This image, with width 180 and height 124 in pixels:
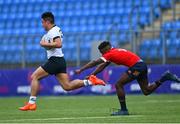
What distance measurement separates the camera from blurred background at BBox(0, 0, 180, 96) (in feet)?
90.9

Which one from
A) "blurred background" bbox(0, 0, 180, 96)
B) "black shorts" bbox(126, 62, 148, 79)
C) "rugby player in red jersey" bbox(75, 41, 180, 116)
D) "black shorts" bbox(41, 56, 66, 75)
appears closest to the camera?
"rugby player in red jersey" bbox(75, 41, 180, 116)

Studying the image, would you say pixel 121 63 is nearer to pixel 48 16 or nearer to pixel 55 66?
pixel 55 66

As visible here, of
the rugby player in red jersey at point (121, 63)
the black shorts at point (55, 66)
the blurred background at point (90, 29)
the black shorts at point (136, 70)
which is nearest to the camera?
the rugby player in red jersey at point (121, 63)

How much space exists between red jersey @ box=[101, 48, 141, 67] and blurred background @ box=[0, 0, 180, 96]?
10.7 meters

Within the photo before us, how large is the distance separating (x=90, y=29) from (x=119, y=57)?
17579 mm

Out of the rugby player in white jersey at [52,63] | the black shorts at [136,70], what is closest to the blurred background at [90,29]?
the black shorts at [136,70]

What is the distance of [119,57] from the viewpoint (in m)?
15.9

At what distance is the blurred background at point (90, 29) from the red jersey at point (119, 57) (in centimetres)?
1071

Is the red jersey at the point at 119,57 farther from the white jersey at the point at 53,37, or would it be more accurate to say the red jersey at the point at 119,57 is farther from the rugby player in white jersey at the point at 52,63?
the white jersey at the point at 53,37

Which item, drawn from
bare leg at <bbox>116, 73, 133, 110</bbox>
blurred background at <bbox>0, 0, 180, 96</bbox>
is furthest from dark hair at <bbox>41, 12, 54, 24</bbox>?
blurred background at <bbox>0, 0, 180, 96</bbox>

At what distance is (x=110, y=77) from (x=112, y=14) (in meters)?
6.90

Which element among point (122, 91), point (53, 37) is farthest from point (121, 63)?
point (53, 37)

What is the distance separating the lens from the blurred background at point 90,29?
90.9ft

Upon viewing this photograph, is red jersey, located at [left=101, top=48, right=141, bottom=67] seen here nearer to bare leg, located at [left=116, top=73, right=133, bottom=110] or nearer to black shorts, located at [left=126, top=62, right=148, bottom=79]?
black shorts, located at [left=126, top=62, right=148, bottom=79]
